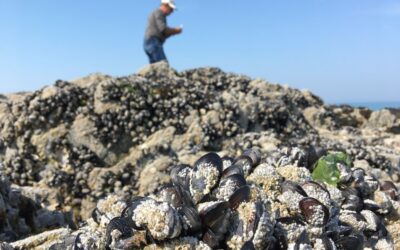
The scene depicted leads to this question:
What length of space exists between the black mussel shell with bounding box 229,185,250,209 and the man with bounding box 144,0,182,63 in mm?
12181

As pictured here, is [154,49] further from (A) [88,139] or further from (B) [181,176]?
(B) [181,176]

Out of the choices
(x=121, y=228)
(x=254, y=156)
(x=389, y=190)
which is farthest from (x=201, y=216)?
(x=389, y=190)

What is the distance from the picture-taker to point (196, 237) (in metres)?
3.10

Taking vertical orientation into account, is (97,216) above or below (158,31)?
below

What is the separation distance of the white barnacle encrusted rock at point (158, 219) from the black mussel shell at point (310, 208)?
3.44ft

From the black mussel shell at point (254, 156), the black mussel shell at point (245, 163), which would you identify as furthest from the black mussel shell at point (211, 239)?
the black mussel shell at point (254, 156)

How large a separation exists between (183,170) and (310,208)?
1.03 m

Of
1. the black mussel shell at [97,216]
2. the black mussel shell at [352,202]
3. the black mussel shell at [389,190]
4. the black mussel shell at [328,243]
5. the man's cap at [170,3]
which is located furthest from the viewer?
the man's cap at [170,3]

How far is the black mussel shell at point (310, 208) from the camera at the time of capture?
3443 millimetres

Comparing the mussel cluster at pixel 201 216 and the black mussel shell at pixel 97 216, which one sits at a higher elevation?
the mussel cluster at pixel 201 216

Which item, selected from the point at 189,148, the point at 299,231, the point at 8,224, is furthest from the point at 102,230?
the point at 189,148

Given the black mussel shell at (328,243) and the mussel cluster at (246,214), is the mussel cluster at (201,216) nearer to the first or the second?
the mussel cluster at (246,214)

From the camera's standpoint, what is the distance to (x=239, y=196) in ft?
10.9

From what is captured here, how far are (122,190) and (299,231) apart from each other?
4960mm
